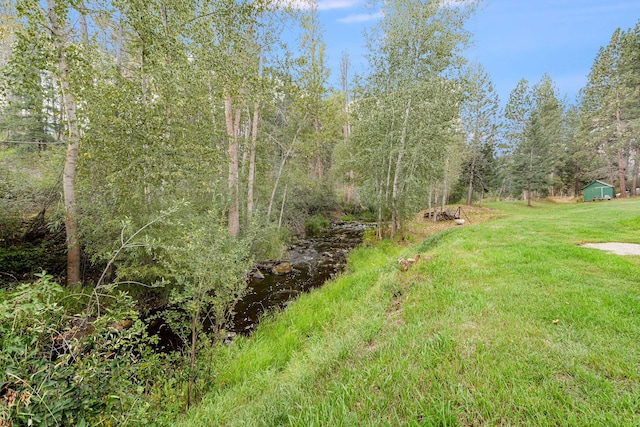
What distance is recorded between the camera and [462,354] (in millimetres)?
2381

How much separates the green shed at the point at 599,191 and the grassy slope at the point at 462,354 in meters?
26.6

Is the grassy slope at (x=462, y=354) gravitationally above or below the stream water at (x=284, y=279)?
above

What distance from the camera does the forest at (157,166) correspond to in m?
2.15

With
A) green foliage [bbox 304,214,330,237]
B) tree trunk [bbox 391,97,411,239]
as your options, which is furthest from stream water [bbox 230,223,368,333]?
tree trunk [bbox 391,97,411,239]

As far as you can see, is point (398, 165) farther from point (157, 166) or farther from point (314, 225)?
point (157, 166)

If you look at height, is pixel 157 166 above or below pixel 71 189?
above

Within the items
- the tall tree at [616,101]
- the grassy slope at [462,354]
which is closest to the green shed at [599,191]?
the tall tree at [616,101]

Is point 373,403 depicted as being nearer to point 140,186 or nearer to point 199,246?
point 199,246

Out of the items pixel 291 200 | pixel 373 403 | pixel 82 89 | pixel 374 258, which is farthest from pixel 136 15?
pixel 291 200

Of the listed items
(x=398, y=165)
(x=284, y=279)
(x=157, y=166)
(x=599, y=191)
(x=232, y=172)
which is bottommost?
(x=284, y=279)

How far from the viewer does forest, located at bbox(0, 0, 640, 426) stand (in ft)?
7.05

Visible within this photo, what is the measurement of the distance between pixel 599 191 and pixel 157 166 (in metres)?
34.0

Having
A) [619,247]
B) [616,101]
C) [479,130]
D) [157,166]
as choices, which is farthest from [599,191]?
[157,166]

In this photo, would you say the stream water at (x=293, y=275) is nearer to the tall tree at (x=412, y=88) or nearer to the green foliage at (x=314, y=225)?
the green foliage at (x=314, y=225)
